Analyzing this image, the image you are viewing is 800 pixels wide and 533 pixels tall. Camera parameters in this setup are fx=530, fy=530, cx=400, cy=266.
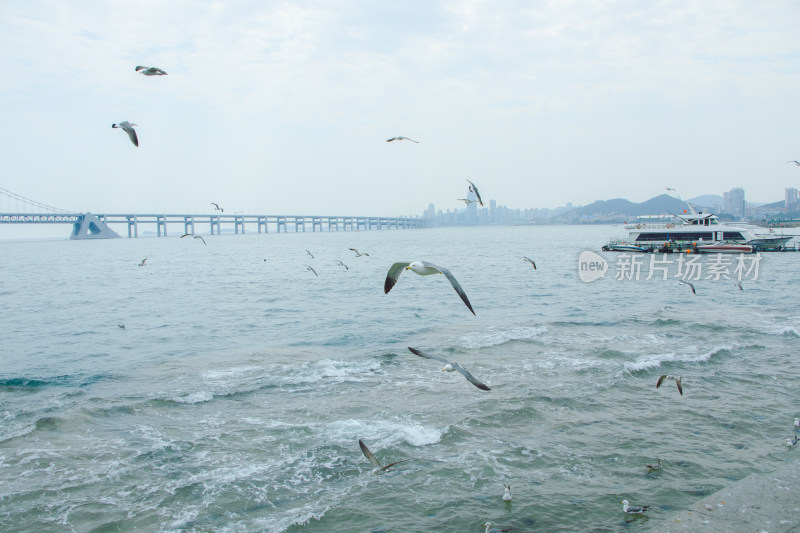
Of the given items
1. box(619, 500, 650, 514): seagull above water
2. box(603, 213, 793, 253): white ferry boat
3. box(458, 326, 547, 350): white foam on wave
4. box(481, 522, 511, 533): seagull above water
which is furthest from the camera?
box(603, 213, 793, 253): white ferry boat

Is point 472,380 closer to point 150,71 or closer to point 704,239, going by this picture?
point 150,71

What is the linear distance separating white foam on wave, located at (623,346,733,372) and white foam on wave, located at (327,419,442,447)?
248 inches

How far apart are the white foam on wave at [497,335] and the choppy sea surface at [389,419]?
157mm

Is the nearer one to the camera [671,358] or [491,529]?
[491,529]

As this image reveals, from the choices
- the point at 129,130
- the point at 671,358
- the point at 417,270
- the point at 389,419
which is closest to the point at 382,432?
the point at 389,419

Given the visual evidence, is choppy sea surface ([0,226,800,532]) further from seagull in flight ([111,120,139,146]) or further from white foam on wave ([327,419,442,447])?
seagull in flight ([111,120,139,146])

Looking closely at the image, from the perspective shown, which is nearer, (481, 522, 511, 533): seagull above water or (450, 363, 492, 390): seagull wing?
(450, 363, 492, 390): seagull wing

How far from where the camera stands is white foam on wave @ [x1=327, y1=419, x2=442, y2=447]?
377 inches

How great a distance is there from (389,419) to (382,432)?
0.64 meters

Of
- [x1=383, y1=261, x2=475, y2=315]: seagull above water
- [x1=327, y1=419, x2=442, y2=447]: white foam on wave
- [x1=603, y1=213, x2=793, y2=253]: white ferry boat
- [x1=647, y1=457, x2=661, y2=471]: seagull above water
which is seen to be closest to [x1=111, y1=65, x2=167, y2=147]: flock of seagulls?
[x1=383, y1=261, x2=475, y2=315]: seagull above water

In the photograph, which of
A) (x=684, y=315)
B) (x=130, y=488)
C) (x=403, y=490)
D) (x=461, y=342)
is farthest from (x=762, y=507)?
(x=684, y=315)

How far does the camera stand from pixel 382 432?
32.6ft

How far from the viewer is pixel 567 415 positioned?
416 inches

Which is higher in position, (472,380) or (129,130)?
(129,130)
